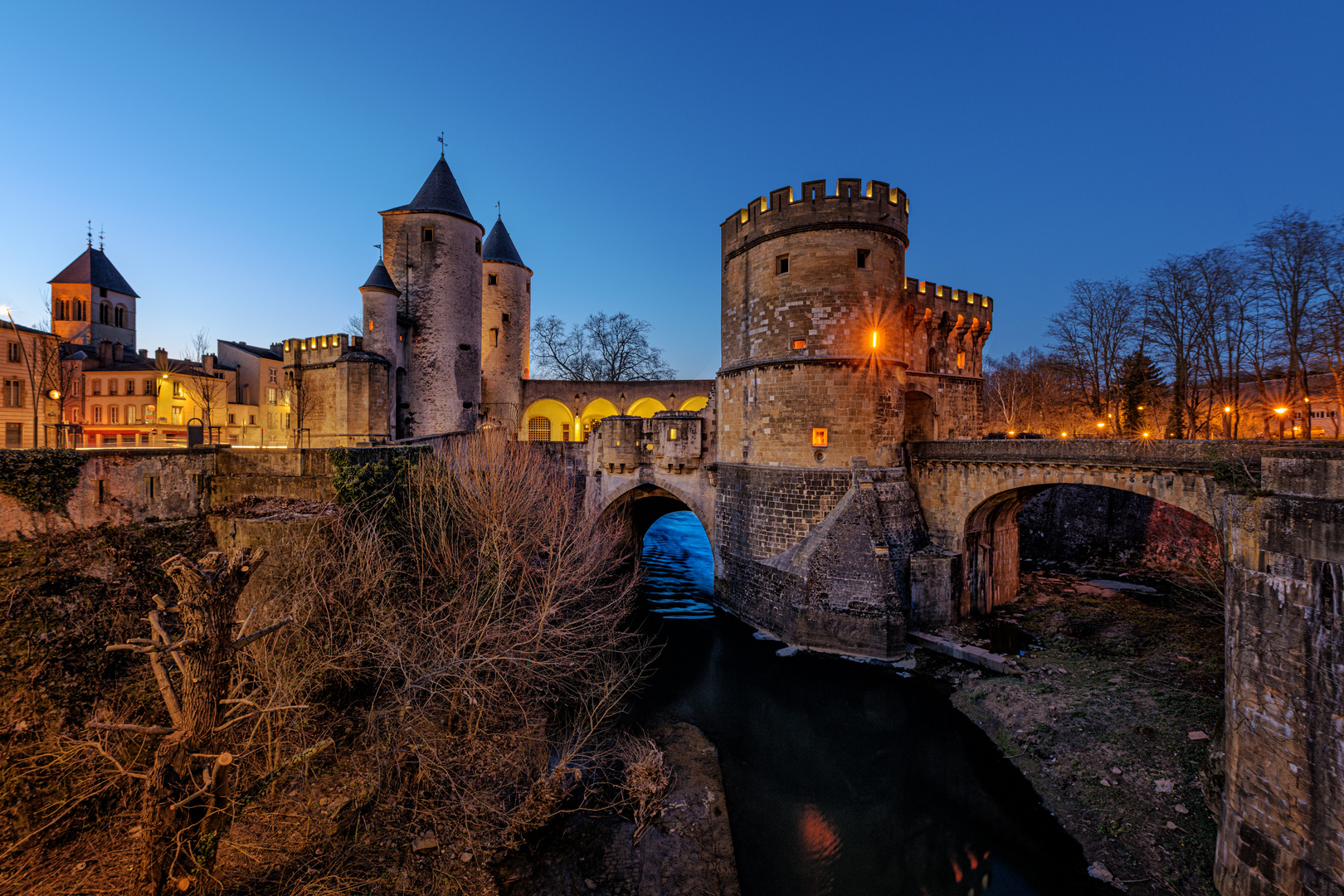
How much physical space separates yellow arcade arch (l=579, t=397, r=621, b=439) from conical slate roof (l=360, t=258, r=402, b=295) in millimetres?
12382

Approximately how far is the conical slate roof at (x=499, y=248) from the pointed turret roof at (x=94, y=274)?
3472 cm

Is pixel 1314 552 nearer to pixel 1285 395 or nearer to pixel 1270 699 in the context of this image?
pixel 1270 699

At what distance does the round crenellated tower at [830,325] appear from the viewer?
1675cm

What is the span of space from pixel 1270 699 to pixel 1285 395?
16.6 metres

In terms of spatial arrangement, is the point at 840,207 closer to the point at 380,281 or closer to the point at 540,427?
the point at 380,281

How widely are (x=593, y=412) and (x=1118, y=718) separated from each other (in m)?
28.2

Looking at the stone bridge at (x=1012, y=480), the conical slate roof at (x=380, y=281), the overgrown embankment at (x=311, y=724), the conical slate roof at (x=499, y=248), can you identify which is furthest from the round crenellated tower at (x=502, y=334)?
the stone bridge at (x=1012, y=480)

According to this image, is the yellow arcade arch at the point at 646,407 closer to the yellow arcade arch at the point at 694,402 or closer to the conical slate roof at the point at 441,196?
the yellow arcade arch at the point at 694,402

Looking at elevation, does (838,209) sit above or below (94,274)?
below

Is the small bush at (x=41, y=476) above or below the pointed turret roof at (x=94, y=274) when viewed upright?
below

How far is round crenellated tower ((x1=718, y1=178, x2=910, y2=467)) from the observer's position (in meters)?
16.8

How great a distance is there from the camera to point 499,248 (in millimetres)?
31547

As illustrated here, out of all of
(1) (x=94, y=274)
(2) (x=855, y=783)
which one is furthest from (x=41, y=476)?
(1) (x=94, y=274)

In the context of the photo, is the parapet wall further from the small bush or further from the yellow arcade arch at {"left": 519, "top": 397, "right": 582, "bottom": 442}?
the yellow arcade arch at {"left": 519, "top": 397, "right": 582, "bottom": 442}
